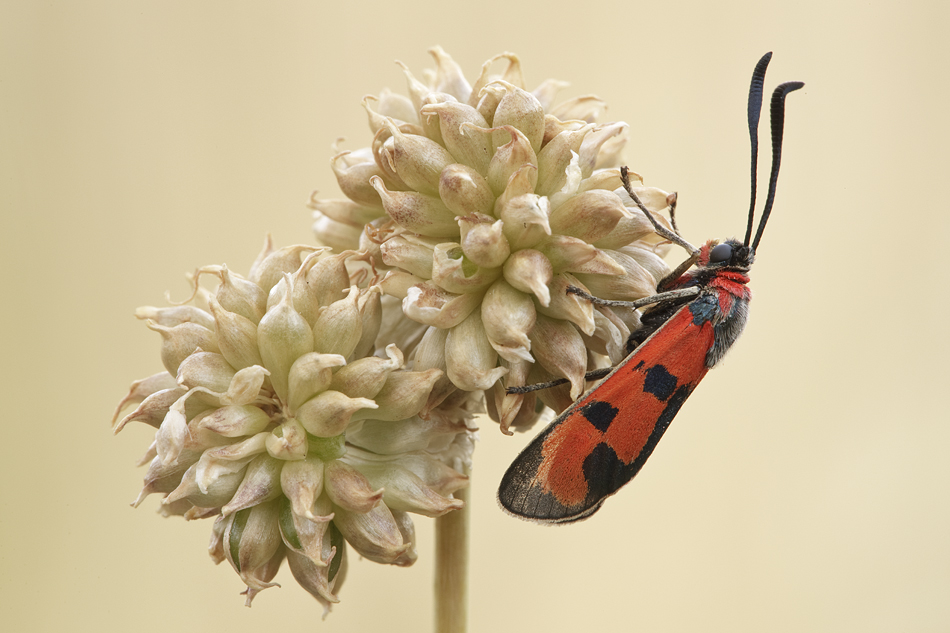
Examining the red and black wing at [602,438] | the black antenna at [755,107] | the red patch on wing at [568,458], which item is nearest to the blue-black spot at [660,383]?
the red and black wing at [602,438]

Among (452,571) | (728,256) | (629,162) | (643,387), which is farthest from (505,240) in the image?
(629,162)

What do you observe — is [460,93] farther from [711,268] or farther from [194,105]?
[194,105]

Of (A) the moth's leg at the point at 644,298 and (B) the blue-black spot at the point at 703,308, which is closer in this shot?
(A) the moth's leg at the point at 644,298

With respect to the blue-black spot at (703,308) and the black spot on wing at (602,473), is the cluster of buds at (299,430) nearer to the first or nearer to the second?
the black spot on wing at (602,473)

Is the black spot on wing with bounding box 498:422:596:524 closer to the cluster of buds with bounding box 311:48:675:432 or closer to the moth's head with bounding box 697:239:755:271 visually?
the cluster of buds with bounding box 311:48:675:432

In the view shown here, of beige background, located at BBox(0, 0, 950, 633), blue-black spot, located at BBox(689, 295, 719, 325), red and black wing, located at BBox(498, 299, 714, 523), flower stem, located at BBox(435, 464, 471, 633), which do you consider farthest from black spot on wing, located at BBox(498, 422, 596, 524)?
beige background, located at BBox(0, 0, 950, 633)

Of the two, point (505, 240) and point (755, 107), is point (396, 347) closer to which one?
point (505, 240)

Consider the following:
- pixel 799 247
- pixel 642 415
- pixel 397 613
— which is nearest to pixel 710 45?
pixel 799 247

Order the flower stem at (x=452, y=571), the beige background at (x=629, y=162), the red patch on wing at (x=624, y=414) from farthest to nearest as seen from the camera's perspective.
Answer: the beige background at (x=629, y=162), the flower stem at (x=452, y=571), the red patch on wing at (x=624, y=414)
